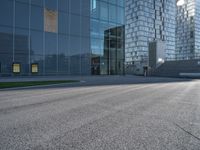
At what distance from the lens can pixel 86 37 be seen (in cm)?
3544

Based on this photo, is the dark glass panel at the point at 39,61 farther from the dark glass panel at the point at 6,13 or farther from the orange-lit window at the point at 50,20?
the dark glass panel at the point at 6,13

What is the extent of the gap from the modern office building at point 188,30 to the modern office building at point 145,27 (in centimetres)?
1994

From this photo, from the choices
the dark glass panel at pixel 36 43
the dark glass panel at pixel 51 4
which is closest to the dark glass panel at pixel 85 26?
the dark glass panel at pixel 51 4

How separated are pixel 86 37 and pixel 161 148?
3249cm

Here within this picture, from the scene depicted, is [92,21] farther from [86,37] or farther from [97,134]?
[97,134]

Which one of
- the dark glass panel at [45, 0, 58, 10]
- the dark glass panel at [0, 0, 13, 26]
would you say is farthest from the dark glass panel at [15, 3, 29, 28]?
the dark glass panel at [45, 0, 58, 10]

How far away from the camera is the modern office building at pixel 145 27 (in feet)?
330

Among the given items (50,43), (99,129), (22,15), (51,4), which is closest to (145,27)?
(51,4)

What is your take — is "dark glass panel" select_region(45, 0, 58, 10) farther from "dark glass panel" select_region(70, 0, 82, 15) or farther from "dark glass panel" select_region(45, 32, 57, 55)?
"dark glass panel" select_region(45, 32, 57, 55)

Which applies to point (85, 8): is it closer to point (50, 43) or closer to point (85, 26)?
point (85, 26)

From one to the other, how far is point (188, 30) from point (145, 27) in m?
40.8

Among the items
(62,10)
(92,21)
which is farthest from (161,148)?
(92,21)

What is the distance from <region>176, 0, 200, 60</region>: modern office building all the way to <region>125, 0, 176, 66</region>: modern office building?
65.4 feet

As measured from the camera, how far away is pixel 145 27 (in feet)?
335
